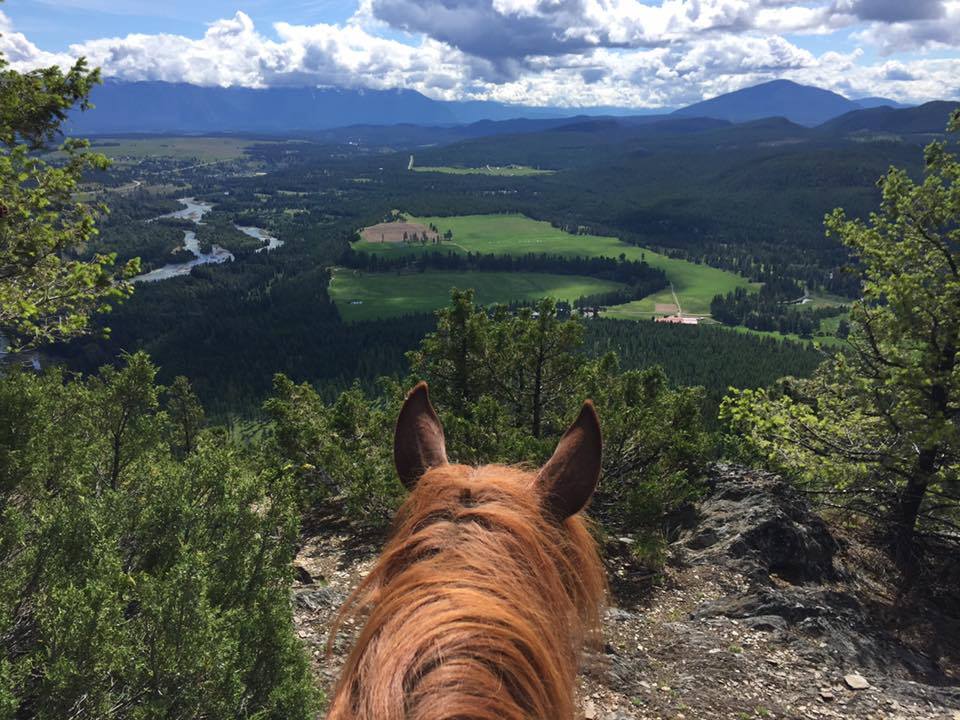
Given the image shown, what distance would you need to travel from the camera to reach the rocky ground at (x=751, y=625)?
28.7 ft

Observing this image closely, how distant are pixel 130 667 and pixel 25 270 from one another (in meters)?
10.8

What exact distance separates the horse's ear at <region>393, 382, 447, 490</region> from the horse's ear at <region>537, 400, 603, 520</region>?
0.75m

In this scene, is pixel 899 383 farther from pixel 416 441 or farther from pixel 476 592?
pixel 476 592

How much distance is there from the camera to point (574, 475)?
3.22m

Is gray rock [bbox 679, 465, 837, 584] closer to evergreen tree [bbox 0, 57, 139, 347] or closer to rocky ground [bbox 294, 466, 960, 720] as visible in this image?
rocky ground [bbox 294, 466, 960, 720]

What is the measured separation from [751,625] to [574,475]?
9.80 meters

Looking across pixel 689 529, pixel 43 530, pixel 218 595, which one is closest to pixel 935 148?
pixel 689 529

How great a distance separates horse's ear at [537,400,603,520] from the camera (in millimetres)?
3184

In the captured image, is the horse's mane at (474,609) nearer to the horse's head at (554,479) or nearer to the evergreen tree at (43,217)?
the horse's head at (554,479)

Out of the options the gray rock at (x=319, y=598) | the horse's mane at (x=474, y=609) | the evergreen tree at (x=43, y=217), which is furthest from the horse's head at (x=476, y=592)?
the evergreen tree at (x=43, y=217)

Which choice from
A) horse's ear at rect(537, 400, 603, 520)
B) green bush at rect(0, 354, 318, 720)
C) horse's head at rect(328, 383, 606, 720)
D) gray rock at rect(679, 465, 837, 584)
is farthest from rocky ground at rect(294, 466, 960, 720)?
horse's ear at rect(537, 400, 603, 520)

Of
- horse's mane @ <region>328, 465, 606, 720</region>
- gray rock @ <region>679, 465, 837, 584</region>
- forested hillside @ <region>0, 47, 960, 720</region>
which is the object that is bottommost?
gray rock @ <region>679, 465, 837, 584</region>

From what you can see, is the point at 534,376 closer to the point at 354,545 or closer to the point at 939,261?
the point at 354,545

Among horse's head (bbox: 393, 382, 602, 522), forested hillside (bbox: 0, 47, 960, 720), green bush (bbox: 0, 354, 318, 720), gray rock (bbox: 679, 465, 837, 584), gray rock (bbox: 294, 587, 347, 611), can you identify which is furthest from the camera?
gray rock (bbox: 679, 465, 837, 584)
